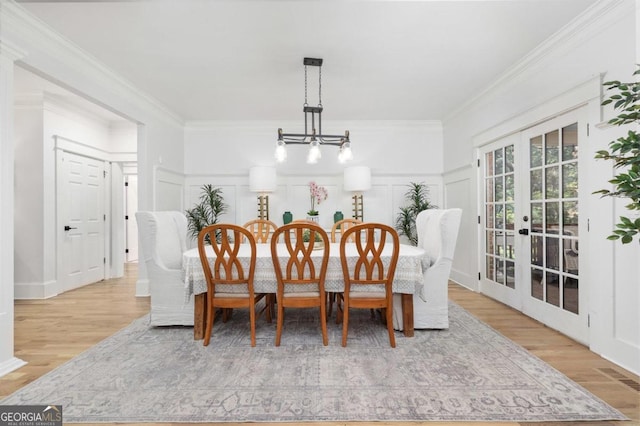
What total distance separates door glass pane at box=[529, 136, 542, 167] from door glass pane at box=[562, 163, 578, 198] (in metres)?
0.34

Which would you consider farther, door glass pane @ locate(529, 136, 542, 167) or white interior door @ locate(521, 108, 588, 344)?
door glass pane @ locate(529, 136, 542, 167)

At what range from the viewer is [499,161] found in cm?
370

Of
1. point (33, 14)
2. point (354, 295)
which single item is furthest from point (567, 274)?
point (33, 14)

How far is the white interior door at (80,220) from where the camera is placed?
4.30 m

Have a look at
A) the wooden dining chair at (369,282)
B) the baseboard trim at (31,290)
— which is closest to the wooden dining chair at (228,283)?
the wooden dining chair at (369,282)

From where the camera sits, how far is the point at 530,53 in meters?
2.93

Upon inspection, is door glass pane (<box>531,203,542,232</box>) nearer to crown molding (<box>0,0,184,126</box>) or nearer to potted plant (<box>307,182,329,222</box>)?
potted plant (<box>307,182,329,222</box>)

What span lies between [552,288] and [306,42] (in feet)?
10.3

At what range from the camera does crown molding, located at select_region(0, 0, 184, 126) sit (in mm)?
2271

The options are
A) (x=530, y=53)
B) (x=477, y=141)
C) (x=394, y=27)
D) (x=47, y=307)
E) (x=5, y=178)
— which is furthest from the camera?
(x=477, y=141)

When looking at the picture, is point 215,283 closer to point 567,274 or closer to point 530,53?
point 567,274

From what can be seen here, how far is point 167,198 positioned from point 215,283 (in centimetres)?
269

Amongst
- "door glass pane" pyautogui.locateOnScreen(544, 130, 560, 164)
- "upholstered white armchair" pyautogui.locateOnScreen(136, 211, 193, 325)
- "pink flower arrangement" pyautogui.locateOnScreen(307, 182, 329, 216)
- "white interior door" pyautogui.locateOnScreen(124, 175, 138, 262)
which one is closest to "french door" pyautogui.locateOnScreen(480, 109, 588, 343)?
"door glass pane" pyautogui.locateOnScreen(544, 130, 560, 164)

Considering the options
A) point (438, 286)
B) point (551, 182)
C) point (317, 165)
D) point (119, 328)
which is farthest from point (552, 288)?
point (119, 328)
